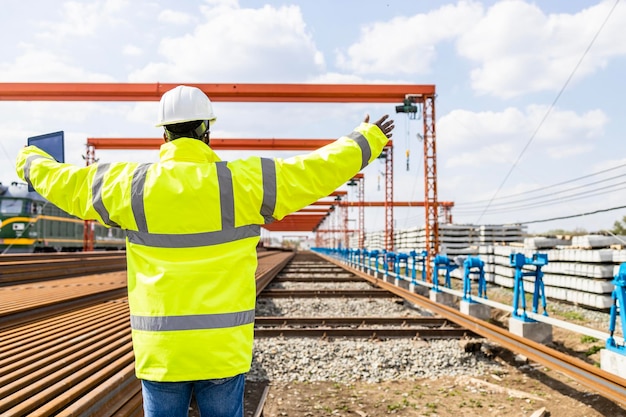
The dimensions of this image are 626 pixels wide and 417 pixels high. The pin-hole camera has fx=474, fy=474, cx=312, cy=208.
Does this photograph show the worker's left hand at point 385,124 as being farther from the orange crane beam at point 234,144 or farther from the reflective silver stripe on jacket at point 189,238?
the orange crane beam at point 234,144

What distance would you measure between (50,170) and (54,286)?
7451 mm

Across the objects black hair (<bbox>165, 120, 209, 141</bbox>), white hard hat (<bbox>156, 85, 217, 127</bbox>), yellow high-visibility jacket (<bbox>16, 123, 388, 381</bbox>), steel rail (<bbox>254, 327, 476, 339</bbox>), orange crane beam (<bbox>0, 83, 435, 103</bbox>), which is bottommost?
steel rail (<bbox>254, 327, 476, 339</bbox>)

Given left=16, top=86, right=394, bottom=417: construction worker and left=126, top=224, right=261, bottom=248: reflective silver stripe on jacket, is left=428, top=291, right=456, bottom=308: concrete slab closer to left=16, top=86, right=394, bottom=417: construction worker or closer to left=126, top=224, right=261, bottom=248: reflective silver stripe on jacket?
left=16, top=86, right=394, bottom=417: construction worker

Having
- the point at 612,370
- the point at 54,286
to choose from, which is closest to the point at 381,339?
the point at 612,370

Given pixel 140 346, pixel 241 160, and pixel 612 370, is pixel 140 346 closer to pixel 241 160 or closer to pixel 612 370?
pixel 241 160

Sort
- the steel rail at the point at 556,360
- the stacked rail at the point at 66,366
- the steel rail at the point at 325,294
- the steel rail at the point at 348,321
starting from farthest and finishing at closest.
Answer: the steel rail at the point at 325,294
the steel rail at the point at 348,321
the steel rail at the point at 556,360
the stacked rail at the point at 66,366

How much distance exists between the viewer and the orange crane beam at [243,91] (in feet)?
51.2

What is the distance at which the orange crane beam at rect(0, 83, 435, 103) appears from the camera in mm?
15617

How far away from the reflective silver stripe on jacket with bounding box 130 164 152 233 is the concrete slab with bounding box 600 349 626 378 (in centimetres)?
482

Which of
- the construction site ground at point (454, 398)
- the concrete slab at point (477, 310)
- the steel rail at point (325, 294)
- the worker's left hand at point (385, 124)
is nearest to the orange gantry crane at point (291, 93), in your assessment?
the steel rail at point (325, 294)

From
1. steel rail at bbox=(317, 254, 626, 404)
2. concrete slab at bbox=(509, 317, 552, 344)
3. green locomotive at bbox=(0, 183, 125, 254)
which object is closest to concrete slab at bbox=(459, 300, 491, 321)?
steel rail at bbox=(317, 254, 626, 404)

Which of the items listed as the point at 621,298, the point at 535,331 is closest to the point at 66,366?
the point at 621,298

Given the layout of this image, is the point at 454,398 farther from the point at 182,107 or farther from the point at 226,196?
the point at 182,107

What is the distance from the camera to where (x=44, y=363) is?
3.31 meters
